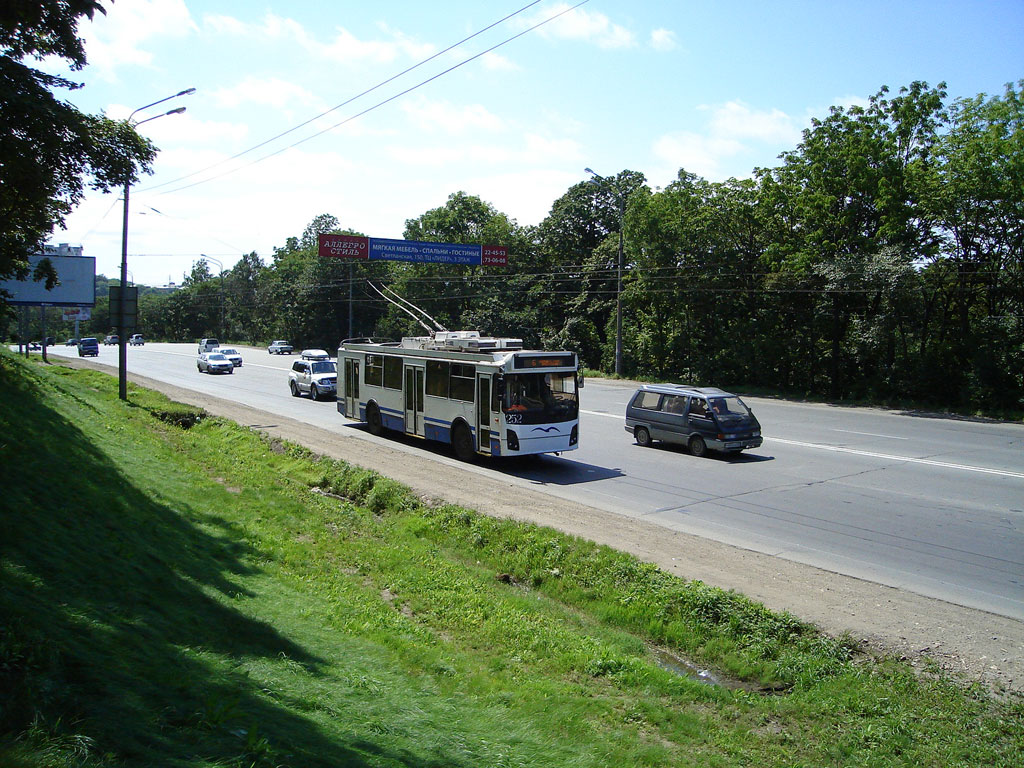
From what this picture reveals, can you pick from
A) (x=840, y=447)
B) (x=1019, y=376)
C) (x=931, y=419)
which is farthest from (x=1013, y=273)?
(x=840, y=447)

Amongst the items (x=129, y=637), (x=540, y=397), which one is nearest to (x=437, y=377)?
(x=540, y=397)

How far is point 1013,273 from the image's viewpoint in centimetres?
3047

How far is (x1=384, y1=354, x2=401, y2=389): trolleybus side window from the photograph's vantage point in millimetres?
21484

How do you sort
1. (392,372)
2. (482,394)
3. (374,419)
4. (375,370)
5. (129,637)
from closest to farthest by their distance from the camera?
(129,637), (482,394), (392,372), (375,370), (374,419)

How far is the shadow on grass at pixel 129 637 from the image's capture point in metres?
3.65

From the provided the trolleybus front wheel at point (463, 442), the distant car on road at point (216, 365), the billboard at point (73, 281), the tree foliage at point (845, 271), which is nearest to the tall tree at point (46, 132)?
the trolleybus front wheel at point (463, 442)

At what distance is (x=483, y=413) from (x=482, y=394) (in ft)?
1.51

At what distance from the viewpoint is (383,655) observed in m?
6.48

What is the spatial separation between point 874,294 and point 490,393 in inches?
959

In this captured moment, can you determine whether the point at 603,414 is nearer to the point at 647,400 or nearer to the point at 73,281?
the point at 647,400

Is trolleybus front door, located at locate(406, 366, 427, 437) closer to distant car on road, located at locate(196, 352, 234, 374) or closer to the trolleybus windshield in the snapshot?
the trolleybus windshield

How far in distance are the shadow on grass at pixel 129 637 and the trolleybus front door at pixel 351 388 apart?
14.6 meters

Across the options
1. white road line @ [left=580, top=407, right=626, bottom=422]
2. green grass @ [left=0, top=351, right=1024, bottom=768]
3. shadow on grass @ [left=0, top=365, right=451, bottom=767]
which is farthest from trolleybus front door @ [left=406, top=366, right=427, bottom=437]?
shadow on grass @ [left=0, top=365, right=451, bottom=767]

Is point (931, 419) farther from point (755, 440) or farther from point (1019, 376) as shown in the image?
point (755, 440)
